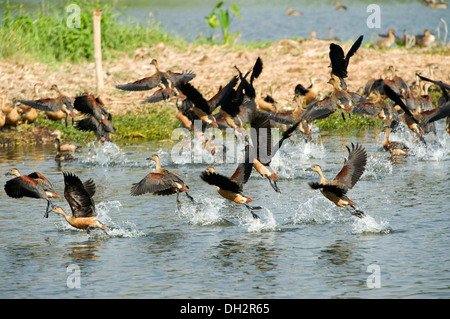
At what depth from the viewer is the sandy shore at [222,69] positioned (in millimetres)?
19141

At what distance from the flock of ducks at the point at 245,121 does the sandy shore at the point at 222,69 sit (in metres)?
2.12

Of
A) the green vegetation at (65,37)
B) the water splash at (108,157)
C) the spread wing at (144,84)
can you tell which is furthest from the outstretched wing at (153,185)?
the green vegetation at (65,37)

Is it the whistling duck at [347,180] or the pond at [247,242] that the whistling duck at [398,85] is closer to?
the pond at [247,242]

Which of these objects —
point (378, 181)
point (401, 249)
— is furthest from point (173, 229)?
point (378, 181)

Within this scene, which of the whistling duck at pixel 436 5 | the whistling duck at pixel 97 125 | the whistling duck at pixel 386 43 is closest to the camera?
the whistling duck at pixel 97 125

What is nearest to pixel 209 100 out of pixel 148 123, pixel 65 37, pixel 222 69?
pixel 148 123

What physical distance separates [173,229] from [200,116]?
3028 millimetres

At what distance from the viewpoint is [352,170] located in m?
9.53

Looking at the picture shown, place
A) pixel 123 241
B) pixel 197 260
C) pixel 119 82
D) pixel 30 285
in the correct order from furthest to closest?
pixel 119 82 < pixel 123 241 < pixel 197 260 < pixel 30 285

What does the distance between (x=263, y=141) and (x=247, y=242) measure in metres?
1.24

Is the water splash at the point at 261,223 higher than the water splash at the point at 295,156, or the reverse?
the water splash at the point at 295,156

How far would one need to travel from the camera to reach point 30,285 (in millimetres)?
7711
